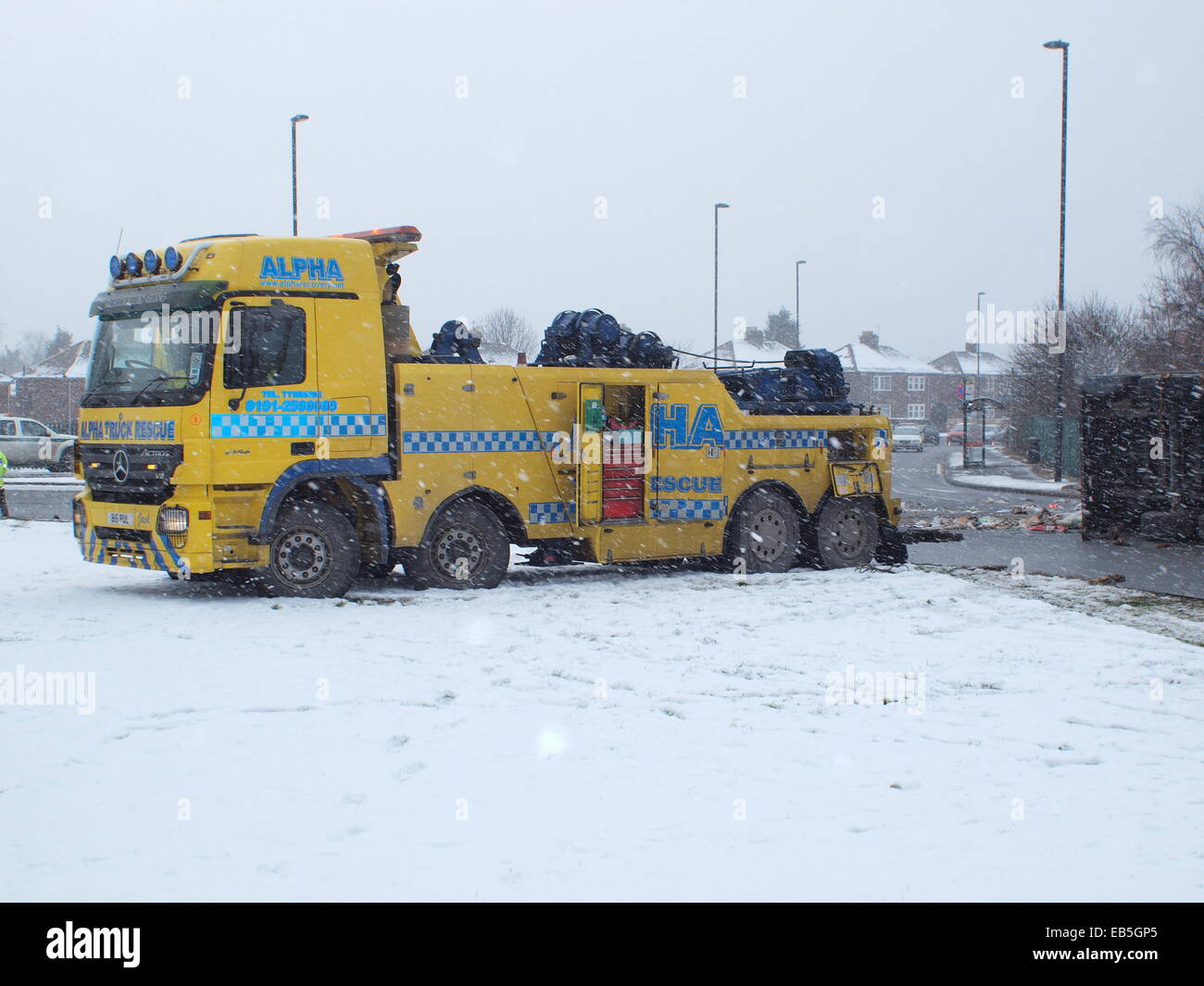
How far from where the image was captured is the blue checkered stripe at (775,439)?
13938 millimetres

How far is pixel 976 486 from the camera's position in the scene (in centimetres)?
3347

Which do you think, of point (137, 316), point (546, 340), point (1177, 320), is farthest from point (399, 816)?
point (1177, 320)

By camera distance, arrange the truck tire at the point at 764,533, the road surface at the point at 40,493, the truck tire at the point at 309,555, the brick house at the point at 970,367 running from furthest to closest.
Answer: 1. the brick house at the point at 970,367
2. the road surface at the point at 40,493
3. the truck tire at the point at 764,533
4. the truck tire at the point at 309,555

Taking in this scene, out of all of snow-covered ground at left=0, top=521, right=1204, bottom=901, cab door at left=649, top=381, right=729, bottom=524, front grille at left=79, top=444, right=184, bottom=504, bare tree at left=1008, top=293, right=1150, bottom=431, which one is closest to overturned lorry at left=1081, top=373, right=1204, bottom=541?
cab door at left=649, top=381, right=729, bottom=524

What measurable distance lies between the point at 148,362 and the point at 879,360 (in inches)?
4054

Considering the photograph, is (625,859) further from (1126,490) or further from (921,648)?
(1126,490)

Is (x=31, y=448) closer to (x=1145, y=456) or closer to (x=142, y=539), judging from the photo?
(x=142, y=539)

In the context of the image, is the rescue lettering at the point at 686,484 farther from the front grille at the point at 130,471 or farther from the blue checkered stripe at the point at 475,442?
the front grille at the point at 130,471

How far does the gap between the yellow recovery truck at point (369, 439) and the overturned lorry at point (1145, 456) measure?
708 cm

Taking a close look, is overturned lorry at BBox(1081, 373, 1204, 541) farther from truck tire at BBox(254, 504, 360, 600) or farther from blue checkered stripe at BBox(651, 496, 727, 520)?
truck tire at BBox(254, 504, 360, 600)

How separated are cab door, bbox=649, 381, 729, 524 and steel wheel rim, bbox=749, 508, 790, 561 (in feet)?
1.69

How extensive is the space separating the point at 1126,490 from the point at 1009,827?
15.4 metres

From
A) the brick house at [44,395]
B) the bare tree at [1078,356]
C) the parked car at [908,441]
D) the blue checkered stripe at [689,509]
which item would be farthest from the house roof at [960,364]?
the blue checkered stripe at [689,509]

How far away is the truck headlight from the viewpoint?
34.8 ft
